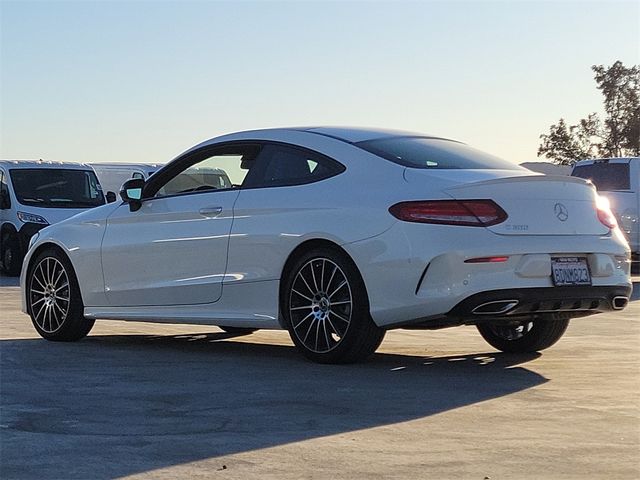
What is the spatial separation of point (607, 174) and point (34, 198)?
9.13 metres

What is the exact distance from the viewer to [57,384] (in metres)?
7.85

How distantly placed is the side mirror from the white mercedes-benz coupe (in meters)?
0.01

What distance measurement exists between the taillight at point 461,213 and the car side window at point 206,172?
68.7 inches

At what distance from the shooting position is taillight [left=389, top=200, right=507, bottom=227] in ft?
26.2

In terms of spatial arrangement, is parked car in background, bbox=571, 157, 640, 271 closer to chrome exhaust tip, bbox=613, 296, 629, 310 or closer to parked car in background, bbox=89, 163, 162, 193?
chrome exhaust tip, bbox=613, 296, 629, 310

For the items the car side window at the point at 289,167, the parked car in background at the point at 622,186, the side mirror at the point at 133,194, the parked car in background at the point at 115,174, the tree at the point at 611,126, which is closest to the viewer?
the car side window at the point at 289,167

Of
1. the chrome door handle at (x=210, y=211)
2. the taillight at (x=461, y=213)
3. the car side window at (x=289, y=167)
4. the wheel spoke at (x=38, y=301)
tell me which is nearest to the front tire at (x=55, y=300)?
the wheel spoke at (x=38, y=301)

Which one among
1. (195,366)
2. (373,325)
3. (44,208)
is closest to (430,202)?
(373,325)

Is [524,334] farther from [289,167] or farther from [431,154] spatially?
[289,167]

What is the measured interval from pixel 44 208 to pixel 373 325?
47.1 feet

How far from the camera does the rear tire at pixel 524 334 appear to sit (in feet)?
30.9

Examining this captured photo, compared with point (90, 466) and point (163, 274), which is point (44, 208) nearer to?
point (163, 274)

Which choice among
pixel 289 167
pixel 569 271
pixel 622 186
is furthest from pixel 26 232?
pixel 569 271

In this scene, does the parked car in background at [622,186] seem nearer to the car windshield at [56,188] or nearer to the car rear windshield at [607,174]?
the car rear windshield at [607,174]
